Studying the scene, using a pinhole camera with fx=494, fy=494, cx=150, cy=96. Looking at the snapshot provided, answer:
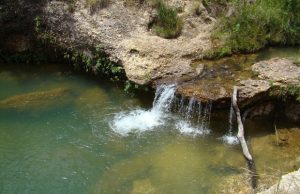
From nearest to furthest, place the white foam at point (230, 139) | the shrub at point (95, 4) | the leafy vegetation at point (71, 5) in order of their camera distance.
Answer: the white foam at point (230, 139) < the shrub at point (95, 4) < the leafy vegetation at point (71, 5)

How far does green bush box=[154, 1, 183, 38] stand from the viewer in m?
12.3

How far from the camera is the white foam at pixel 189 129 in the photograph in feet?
34.3

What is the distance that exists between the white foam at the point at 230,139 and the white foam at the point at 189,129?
0.39 metres

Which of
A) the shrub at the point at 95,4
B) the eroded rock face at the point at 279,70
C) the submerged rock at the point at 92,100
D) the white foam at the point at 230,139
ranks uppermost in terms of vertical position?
the shrub at the point at 95,4

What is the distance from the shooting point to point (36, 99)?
1172 centimetres

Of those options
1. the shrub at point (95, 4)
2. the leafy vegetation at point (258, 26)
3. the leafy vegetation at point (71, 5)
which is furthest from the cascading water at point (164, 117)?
the leafy vegetation at point (71, 5)

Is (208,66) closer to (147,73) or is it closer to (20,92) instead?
(147,73)

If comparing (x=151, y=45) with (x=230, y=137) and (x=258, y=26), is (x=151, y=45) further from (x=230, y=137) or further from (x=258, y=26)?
(x=230, y=137)

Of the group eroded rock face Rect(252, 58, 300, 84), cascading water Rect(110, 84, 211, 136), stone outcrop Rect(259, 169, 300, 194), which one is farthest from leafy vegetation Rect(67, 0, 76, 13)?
stone outcrop Rect(259, 169, 300, 194)

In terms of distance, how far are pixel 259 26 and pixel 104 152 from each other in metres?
5.40

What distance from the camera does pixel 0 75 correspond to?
42.0ft

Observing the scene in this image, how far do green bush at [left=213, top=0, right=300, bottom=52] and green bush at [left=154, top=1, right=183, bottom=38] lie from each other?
3.19 feet

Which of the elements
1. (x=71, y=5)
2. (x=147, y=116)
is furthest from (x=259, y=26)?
(x=71, y=5)

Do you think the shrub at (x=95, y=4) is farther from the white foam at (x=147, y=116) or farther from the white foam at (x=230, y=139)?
the white foam at (x=230, y=139)
